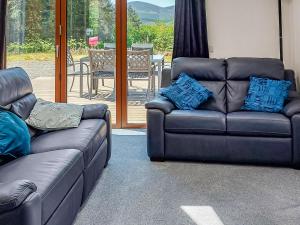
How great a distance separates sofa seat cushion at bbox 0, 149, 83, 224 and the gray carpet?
0.43 m

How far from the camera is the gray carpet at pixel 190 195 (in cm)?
223

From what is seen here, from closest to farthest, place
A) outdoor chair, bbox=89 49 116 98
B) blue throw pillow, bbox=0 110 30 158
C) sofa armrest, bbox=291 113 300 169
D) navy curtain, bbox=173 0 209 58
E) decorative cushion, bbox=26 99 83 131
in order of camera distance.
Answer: blue throw pillow, bbox=0 110 30 158
decorative cushion, bbox=26 99 83 131
sofa armrest, bbox=291 113 300 169
navy curtain, bbox=173 0 209 58
outdoor chair, bbox=89 49 116 98

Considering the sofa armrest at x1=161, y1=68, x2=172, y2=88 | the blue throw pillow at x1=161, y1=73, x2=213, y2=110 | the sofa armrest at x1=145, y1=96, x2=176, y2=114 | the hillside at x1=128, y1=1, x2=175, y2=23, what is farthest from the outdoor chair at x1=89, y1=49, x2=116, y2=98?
the sofa armrest at x1=145, y1=96, x2=176, y2=114

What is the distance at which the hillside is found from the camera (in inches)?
189

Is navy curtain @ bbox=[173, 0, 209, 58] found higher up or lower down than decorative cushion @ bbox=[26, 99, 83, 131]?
higher up

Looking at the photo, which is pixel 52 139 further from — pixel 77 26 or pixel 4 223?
pixel 77 26

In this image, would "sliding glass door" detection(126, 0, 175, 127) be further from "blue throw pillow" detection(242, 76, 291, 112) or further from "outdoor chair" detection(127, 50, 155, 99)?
"blue throw pillow" detection(242, 76, 291, 112)

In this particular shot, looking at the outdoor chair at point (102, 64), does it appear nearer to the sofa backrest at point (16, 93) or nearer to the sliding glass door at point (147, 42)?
the sliding glass door at point (147, 42)

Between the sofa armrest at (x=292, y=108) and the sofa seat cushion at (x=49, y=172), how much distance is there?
2.08 metres

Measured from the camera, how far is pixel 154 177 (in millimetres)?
2986

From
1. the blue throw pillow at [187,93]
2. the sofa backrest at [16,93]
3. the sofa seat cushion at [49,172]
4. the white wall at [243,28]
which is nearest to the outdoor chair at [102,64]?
the blue throw pillow at [187,93]

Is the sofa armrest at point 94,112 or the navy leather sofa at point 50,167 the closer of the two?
the navy leather sofa at point 50,167

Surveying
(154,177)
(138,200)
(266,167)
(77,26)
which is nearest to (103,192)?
(138,200)

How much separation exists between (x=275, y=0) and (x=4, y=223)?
4.42m
